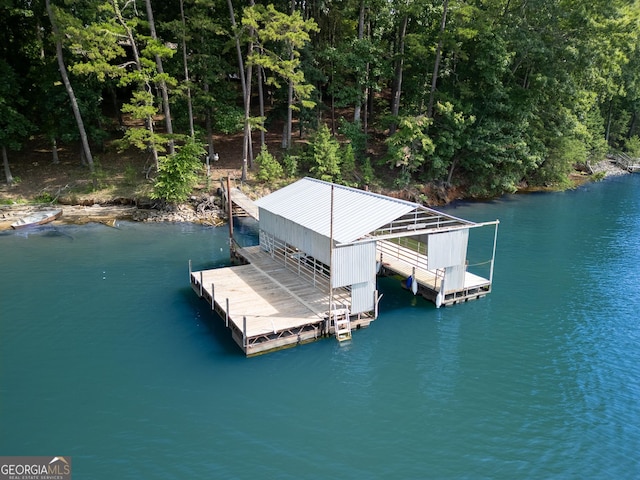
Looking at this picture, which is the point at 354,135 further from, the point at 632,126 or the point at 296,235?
the point at 632,126

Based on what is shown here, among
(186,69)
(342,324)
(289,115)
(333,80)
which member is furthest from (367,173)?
(342,324)

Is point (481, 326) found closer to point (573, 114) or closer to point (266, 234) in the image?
point (266, 234)

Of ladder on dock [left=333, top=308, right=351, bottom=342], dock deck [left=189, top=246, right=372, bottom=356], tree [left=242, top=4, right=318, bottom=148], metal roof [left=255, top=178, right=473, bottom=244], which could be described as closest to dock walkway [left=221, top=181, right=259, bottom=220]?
metal roof [left=255, top=178, right=473, bottom=244]

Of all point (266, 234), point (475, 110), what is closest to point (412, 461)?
point (266, 234)

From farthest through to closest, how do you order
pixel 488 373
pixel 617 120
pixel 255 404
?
pixel 617 120
pixel 488 373
pixel 255 404

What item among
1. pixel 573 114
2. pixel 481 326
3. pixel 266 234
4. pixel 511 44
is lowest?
pixel 481 326
